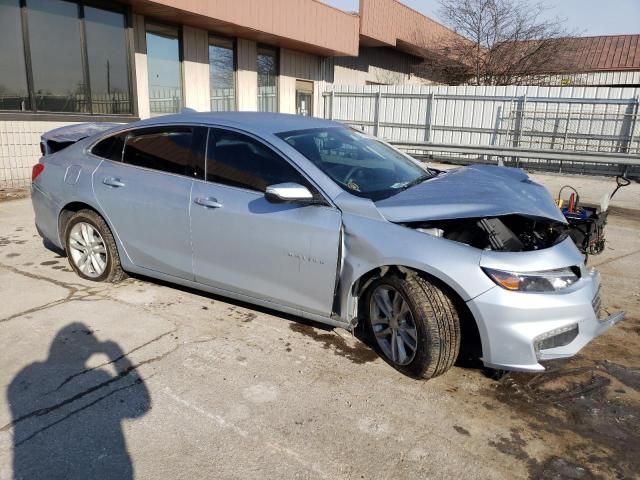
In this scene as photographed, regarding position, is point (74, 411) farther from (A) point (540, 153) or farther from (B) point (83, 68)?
(A) point (540, 153)

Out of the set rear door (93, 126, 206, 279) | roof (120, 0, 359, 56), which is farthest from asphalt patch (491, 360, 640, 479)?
roof (120, 0, 359, 56)

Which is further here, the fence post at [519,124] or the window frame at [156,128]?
the fence post at [519,124]

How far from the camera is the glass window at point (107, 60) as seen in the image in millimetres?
9969

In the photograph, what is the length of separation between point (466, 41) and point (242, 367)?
73.1ft

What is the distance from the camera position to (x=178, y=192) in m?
3.78

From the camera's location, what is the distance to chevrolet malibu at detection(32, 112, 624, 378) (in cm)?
278

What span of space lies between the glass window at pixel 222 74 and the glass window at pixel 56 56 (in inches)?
163

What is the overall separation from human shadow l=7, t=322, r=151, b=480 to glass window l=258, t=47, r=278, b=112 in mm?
12973

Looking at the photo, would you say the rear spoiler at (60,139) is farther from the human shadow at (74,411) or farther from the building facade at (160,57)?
the building facade at (160,57)

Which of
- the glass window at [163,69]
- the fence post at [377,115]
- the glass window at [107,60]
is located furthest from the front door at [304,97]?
the glass window at [107,60]

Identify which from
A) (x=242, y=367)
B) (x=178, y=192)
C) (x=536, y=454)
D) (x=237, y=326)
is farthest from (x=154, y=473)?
(x=178, y=192)

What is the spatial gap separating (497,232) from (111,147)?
3.27 meters

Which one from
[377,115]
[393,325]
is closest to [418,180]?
[393,325]

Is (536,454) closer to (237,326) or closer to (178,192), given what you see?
(237,326)
